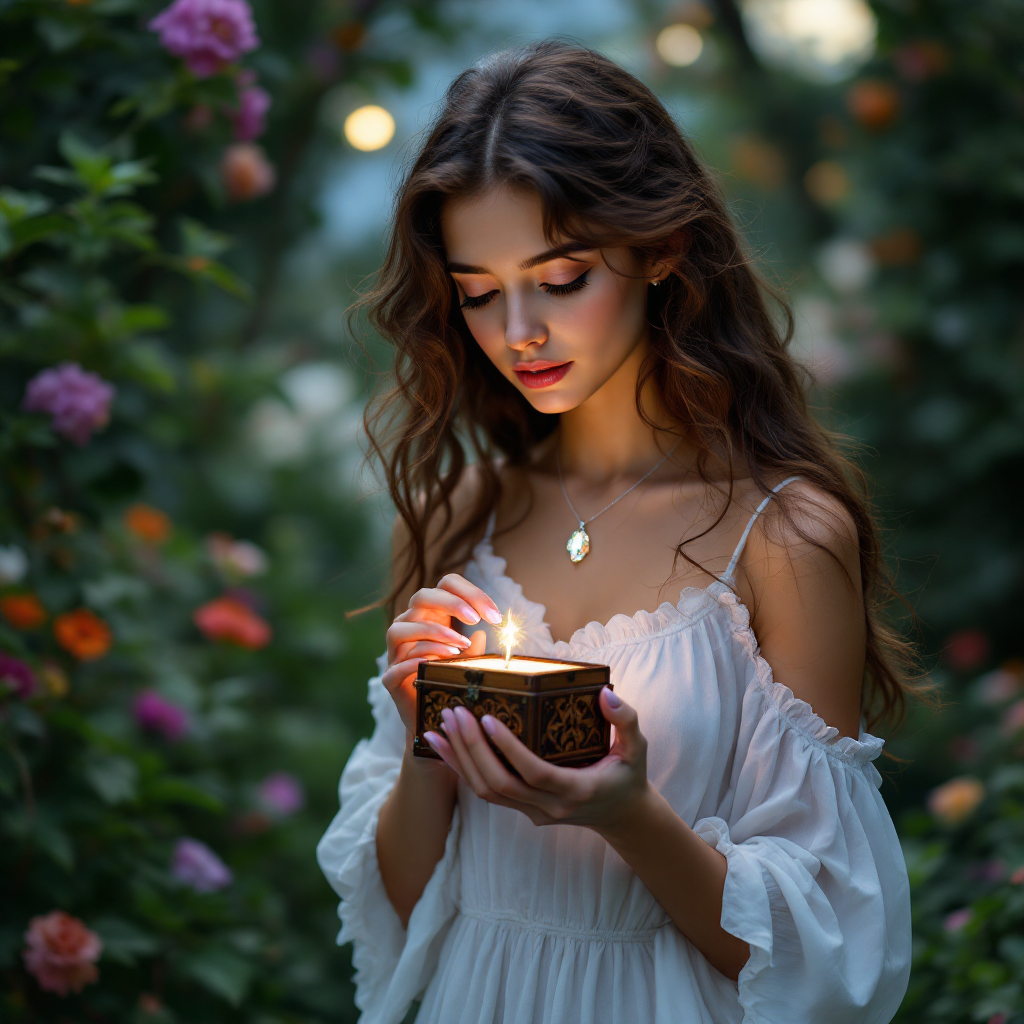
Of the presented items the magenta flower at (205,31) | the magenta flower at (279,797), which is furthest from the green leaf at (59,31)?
the magenta flower at (279,797)

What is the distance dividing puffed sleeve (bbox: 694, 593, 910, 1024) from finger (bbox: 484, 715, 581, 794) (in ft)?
0.90

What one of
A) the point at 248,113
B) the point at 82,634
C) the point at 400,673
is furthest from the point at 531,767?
the point at 248,113

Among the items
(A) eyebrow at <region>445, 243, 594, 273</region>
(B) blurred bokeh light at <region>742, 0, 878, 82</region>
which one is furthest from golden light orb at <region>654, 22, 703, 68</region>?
(A) eyebrow at <region>445, 243, 594, 273</region>

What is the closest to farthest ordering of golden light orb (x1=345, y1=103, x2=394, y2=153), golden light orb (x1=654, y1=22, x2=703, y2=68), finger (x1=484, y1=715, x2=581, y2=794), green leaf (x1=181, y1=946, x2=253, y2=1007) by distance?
finger (x1=484, y1=715, x2=581, y2=794) → green leaf (x1=181, y1=946, x2=253, y2=1007) → golden light orb (x1=345, y1=103, x2=394, y2=153) → golden light orb (x1=654, y1=22, x2=703, y2=68)

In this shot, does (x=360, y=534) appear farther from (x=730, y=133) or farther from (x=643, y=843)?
(x=643, y=843)

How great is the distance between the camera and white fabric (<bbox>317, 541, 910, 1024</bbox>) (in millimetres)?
1200

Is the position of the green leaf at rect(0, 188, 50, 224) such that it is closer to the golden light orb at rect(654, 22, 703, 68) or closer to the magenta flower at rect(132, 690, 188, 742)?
the magenta flower at rect(132, 690, 188, 742)

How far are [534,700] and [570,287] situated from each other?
58 cm

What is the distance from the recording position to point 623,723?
3.62 feet

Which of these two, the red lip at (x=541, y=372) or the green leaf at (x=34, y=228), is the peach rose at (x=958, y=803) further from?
the green leaf at (x=34, y=228)

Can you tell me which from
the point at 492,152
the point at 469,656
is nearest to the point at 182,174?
the point at 492,152

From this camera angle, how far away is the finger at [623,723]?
3.59 ft

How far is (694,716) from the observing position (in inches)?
50.6

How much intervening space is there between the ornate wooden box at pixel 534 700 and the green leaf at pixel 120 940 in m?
1.01
